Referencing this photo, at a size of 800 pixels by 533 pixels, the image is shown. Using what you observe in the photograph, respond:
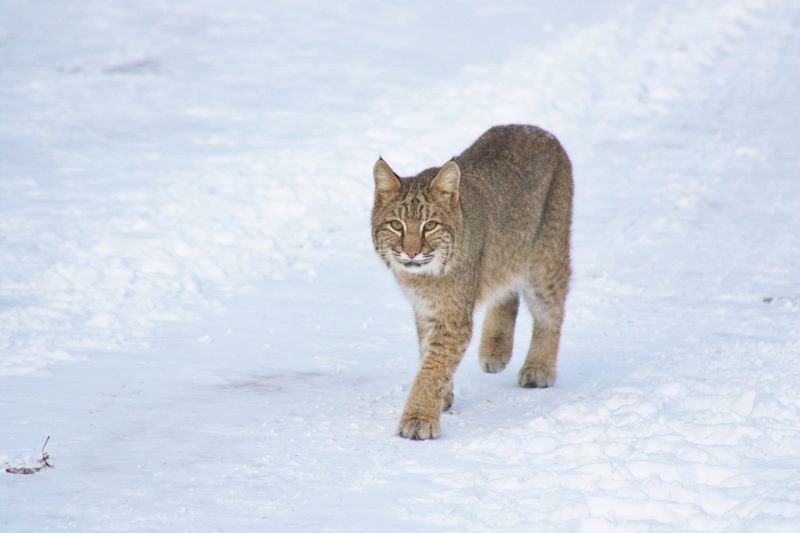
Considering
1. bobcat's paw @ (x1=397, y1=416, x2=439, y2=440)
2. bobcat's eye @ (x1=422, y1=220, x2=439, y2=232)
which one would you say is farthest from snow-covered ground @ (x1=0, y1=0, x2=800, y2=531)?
bobcat's eye @ (x1=422, y1=220, x2=439, y2=232)

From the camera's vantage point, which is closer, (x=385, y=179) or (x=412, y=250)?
(x=412, y=250)

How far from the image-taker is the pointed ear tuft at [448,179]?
614 centimetres

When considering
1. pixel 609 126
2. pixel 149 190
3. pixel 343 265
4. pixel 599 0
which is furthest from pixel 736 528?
pixel 599 0

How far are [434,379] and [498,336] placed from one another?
140 centimetres

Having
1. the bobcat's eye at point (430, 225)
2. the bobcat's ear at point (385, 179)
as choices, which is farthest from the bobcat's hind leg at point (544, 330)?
the bobcat's ear at point (385, 179)

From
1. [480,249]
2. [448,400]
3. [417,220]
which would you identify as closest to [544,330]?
[480,249]

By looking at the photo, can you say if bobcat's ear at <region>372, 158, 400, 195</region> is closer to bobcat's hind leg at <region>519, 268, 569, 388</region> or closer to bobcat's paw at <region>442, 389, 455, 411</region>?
bobcat's paw at <region>442, 389, 455, 411</region>

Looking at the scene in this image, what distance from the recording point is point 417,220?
604cm

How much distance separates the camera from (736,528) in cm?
444

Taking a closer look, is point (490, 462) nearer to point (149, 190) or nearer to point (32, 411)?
point (32, 411)

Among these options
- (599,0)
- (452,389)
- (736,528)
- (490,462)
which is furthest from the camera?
(599,0)

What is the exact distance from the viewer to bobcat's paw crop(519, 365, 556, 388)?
6977 mm

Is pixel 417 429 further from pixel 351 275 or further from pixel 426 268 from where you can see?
pixel 351 275

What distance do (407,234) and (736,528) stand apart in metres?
2.31
